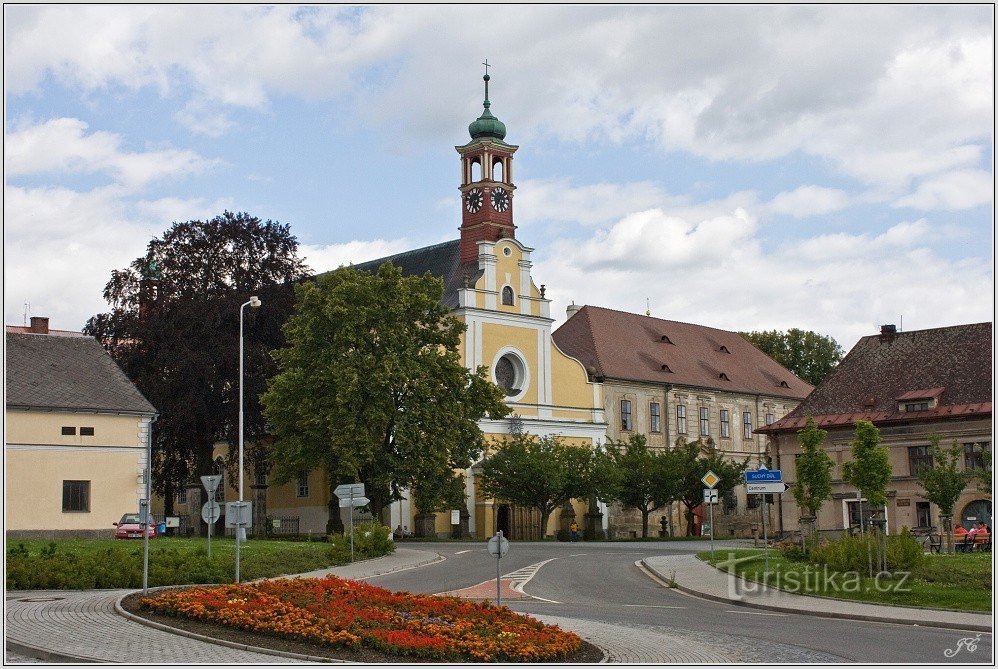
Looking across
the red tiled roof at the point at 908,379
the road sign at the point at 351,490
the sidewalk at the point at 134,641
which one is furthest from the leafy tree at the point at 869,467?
the red tiled roof at the point at 908,379

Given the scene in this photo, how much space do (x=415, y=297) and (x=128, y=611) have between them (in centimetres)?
3430

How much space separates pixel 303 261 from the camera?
61.7 m

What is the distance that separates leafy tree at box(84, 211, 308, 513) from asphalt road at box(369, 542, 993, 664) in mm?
20321

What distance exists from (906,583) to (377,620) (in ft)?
46.6

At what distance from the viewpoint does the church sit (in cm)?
6544

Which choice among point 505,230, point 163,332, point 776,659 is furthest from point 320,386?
point 776,659

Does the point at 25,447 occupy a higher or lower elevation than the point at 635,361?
lower

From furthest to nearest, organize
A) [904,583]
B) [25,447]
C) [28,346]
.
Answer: [28,346] < [25,447] < [904,583]

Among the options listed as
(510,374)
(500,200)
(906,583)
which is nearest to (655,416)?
(510,374)

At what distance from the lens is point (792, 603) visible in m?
25.4

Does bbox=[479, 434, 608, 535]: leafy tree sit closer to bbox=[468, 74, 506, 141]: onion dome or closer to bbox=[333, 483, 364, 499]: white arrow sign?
bbox=[468, 74, 506, 141]: onion dome

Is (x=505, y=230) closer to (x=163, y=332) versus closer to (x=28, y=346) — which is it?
(x=163, y=332)

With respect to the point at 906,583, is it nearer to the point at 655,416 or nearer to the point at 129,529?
the point at 129,529

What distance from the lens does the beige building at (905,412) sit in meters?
52.6
